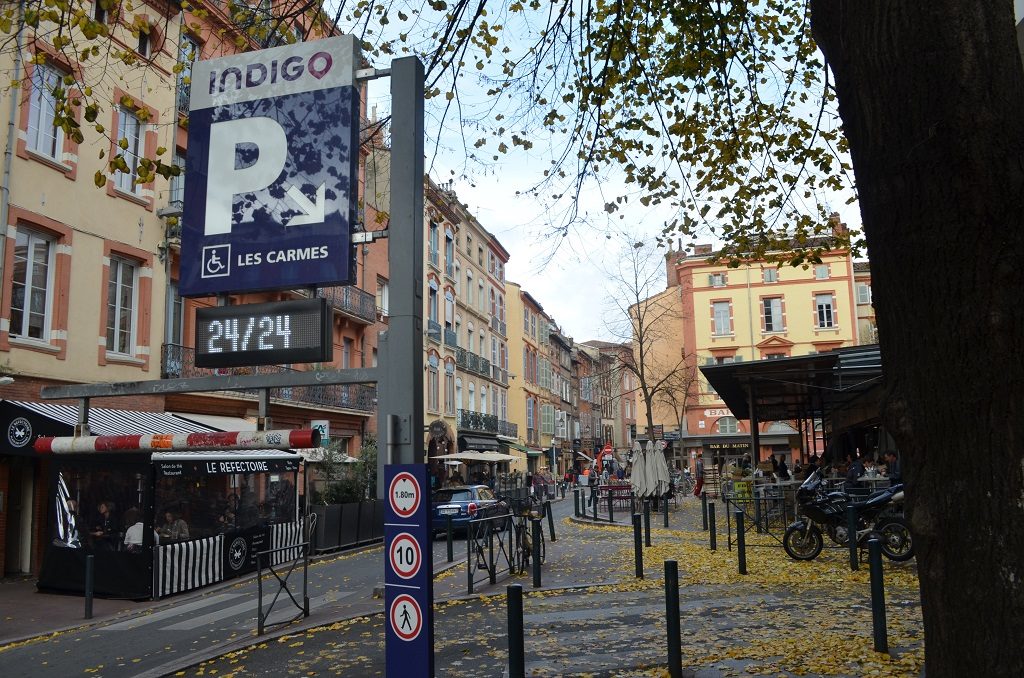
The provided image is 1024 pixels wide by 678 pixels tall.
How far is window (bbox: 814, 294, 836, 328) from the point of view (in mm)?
58094

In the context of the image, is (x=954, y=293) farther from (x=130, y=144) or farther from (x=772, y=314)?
(x=772, y=314)

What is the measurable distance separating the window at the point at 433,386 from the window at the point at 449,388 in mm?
A: 1159

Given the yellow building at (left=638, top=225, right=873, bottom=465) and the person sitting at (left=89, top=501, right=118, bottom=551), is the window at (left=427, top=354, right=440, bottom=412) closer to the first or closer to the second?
the yellow building at (left=638, top=225, right=873, bottom=465)

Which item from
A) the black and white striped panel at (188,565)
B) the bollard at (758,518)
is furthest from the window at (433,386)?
the black and white striped panel at (188,565)

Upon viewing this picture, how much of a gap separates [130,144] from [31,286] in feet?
13.5

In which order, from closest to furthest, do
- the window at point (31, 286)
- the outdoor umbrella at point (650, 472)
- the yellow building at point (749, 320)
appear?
the window at point (31, 286) → the outdoor umbrella at point (650, 472) → the yellow building at point (749, 320)

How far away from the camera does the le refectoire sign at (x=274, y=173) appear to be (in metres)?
5.76

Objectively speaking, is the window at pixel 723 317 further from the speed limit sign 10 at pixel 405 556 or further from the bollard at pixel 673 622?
the speed limit sign 10 at pixel 405 556

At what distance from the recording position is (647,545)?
1667 cm

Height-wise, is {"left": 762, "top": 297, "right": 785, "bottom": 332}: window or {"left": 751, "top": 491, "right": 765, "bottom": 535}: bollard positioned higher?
{"left": 762, "top": 297, "right": 785, "bottom": 332}: window

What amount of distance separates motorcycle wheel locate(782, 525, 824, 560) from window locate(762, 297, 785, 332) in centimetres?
4704

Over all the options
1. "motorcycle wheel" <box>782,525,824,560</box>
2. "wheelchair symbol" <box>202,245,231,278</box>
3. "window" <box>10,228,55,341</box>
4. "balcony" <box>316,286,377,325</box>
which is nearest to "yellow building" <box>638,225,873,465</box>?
"balcony" <box>316,286,377,325</box>

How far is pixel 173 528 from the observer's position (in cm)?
1444

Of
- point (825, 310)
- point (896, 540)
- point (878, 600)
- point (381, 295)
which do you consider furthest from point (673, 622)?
point (825, 310)
